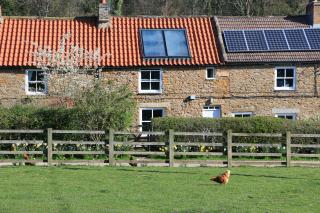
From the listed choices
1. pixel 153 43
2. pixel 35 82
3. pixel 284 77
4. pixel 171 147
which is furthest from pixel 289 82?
pixel 171 147

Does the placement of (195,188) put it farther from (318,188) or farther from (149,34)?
(149,34)

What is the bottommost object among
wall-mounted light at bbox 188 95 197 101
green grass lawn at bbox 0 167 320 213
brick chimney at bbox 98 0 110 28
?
green grass lawn at bbox 0 167 320 213

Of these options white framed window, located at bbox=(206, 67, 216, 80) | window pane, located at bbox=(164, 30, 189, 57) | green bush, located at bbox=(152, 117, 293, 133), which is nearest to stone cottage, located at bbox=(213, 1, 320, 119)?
white framed window, located at bbox=(206, 67, 216, 80)

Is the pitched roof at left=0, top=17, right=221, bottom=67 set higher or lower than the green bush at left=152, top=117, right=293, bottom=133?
higher

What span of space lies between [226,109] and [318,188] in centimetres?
1684

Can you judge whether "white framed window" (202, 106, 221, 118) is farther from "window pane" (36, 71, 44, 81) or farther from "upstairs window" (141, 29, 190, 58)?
"window pane" (36, 71, 44, 81)

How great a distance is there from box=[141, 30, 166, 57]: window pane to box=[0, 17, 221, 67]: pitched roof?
37cm

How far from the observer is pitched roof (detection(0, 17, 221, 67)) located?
105 feet

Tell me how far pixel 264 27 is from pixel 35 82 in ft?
43.5

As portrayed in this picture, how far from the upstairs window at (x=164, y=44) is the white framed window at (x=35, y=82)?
5507mm

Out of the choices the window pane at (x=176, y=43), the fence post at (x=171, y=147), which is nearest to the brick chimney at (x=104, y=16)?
the window pane at (x=176, y=43)

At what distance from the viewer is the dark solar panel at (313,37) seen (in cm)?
3325

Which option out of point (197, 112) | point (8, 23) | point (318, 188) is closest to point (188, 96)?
point (197, 112)

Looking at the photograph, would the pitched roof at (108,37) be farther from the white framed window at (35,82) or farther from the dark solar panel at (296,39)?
the dark solar panel at (296,39)
